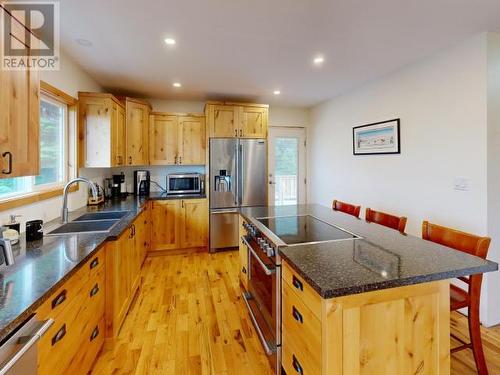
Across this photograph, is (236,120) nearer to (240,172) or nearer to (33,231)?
(240,172)

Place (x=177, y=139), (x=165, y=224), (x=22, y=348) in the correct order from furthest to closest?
(x=177, y=139) → (x=165, y=224) → (x=22, y=348)

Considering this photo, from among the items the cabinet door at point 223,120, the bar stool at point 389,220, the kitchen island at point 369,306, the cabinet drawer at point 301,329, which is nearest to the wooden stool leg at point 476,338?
the kitchen island at point 369,306

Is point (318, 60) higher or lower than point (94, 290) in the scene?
higher

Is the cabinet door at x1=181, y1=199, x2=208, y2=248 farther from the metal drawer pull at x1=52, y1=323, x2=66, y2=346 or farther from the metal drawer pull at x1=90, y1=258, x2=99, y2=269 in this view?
the metal drawer pull at x1=52, y1=323, x2=66, y2=346

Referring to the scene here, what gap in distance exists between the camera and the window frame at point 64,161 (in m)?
1.88

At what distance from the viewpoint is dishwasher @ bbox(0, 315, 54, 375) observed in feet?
2.75

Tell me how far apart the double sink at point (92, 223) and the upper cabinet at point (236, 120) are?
6.27ft

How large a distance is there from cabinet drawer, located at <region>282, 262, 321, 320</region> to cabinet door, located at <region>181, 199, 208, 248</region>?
2622 mm

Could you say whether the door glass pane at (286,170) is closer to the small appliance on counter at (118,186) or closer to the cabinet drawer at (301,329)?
the small appliance on counter at (118,186)

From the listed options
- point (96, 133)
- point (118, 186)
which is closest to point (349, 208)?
point (96, 133)

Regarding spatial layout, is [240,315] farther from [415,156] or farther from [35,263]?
[415,156]

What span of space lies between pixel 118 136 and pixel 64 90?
817 millimetres

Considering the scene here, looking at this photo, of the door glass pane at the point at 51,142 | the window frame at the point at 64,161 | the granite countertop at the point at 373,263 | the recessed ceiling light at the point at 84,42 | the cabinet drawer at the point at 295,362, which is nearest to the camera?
the granite countertop at the point at 373,263

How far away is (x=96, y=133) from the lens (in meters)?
3.01
